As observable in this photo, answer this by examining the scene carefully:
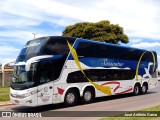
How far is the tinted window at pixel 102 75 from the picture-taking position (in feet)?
56.7

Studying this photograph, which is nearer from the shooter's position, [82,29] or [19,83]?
[19,83]

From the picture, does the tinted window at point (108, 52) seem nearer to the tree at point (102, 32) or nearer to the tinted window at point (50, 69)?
the tinted window at point (50, 69)

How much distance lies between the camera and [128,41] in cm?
4466

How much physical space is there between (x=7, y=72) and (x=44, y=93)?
22.8 meters

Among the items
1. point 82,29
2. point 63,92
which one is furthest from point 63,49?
point 82,29

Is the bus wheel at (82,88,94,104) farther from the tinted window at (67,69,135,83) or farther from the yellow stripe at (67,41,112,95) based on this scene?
the tinted window at (67,69,135,83)

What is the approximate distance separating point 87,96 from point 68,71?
7.64ft

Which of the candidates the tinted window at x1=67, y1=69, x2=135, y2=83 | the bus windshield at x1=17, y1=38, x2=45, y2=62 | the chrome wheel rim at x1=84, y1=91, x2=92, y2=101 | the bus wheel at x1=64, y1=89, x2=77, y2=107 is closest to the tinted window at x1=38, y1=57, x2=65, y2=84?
the bus windshield at x1=17, y1=38, x2=45, y2=62

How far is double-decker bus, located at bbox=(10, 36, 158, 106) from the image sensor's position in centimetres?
1516

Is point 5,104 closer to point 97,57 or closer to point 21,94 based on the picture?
point 21,94

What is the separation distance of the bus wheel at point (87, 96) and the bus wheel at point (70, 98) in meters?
0.73

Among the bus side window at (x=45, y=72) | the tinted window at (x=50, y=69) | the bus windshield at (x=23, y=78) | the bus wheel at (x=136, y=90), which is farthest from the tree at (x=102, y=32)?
the bus windshield at (x=23, y=78)

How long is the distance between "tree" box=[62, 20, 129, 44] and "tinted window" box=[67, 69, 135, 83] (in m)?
21.5

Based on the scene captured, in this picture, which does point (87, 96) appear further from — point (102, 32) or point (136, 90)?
point (102, 32)
